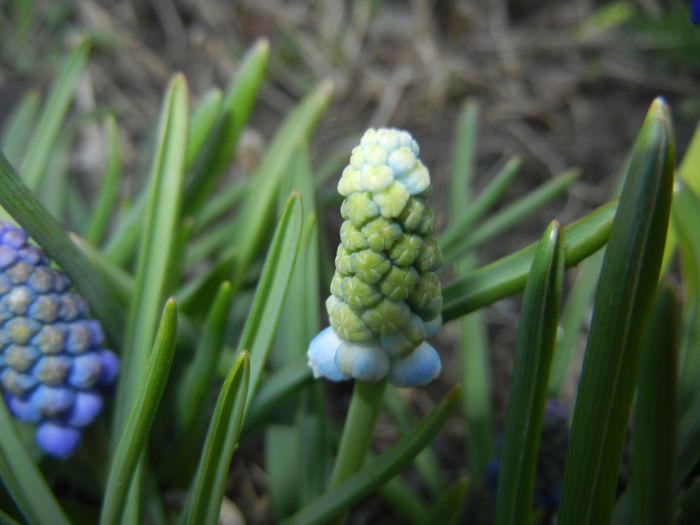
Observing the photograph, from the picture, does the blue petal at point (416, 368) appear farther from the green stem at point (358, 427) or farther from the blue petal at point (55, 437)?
the blue petal at point (55, 437)

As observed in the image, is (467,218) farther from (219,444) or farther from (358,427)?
(219,444)

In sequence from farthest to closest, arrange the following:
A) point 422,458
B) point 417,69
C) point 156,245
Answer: point 417,69, point 422,458, point 156,245

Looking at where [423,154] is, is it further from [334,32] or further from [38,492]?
[38,492]

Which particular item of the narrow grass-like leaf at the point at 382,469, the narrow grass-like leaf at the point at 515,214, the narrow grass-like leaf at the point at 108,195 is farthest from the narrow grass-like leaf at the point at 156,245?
the narrow grass-like leaf at the point at 515,214

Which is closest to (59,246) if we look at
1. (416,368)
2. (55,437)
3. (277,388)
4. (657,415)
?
(55,437)

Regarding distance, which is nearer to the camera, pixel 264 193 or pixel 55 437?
pixel 55 437

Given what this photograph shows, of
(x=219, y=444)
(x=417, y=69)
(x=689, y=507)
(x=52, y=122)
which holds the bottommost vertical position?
(x=219, y=444)

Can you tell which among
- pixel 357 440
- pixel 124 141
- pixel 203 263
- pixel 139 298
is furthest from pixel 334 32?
pixel 357 440

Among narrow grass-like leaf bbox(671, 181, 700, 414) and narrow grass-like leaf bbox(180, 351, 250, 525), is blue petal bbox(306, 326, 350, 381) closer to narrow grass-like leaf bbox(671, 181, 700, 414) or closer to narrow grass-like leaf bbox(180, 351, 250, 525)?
narrow grass-like leaf bbox(180, 351, 250, 525)
